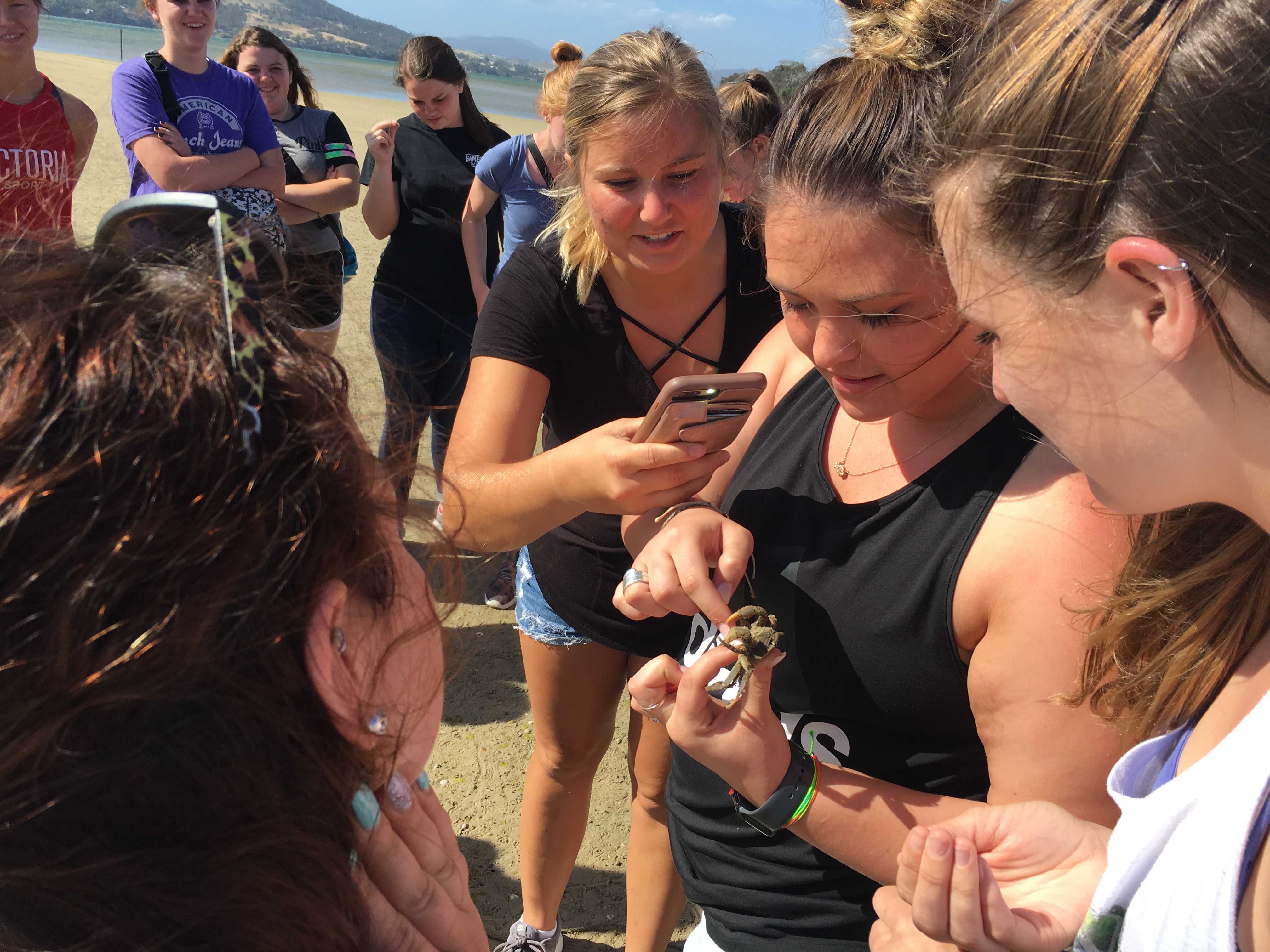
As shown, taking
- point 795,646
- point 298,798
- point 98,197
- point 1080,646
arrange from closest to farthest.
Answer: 1. point 298,798
2. point 1080,646
3. point 795,646
4. point 98,197

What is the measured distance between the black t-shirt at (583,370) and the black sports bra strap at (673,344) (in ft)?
0.09

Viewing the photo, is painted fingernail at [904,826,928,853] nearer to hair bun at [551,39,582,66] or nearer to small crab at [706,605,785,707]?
small crab at [706,605,785,707]

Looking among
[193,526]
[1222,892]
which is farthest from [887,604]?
[193,526]

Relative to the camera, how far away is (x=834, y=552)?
1.63 metres

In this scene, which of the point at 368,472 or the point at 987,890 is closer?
the point at 368,472

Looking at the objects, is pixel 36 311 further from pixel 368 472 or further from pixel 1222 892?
pixel 1222 892

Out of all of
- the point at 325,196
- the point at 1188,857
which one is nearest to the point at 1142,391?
the point at 1188,857

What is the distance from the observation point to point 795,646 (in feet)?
5.42

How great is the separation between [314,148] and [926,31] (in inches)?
183

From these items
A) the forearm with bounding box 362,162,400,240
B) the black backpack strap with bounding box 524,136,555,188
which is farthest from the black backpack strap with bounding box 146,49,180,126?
the black backpack strap with bounding box 524,136,555,188

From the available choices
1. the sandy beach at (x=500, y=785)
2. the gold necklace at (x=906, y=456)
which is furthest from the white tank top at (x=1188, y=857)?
the sandy beach at (x=500, y=785)

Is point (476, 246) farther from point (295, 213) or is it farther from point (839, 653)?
point (839, 653)

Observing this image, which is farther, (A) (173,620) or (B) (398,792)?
(B) (398,792)

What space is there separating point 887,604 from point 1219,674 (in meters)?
0.48
